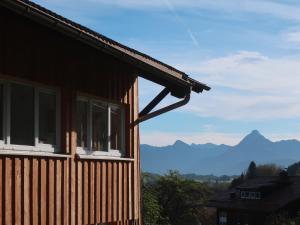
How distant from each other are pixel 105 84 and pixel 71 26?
281cm

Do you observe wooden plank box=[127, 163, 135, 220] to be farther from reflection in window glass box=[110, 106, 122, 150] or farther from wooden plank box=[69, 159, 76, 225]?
wooden plank box=[69, 159, 76, 225]

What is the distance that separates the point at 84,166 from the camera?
988cm

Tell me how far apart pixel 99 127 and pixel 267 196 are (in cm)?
5212

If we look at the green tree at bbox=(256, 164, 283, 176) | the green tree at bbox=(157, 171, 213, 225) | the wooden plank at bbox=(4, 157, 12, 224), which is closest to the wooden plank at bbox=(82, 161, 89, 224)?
the wooden plank at bbox=(4, 157, 12, 224)

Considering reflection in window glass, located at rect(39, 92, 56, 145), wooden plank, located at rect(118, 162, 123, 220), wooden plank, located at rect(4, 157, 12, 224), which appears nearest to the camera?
wooden plank, located at rect(4, 157, 12, 224)

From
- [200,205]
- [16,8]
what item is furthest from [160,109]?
[200,205]

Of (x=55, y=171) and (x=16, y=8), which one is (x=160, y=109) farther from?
(x=16, y=8)

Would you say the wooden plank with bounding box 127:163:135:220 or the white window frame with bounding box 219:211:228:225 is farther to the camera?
the white window frame with bounding box 219:211:228:225

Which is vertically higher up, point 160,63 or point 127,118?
point 160,63

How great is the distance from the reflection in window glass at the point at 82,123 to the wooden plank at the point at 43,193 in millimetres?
1362

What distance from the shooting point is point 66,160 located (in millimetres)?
9359

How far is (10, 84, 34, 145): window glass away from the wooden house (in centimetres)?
1

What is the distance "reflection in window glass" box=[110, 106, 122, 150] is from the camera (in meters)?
11.2

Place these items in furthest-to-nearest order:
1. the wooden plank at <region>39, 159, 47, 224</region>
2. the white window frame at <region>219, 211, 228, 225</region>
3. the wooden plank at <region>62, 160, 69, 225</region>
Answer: the white window frame at <region>219, 211, 228, 225</region> < the wooden plank at <region>62, 160, 69, 225</region> < the wooden plank at <region>39, 159, 47, 224</region>
